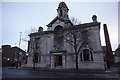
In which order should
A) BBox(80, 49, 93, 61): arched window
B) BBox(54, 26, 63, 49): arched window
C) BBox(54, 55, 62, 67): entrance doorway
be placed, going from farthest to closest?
BBox(54, 26, 63, 49): arched window → BBox(54, 55, 62, 67): entrance doorway → BBox(80, 49, 93, 61): arched window

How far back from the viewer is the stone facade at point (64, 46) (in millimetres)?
30212

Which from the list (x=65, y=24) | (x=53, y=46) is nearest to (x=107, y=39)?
(x=65, y=24)

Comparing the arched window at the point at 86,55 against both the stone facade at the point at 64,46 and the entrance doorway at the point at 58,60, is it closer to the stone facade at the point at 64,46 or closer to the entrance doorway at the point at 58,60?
the stone facade at the point at 64,46

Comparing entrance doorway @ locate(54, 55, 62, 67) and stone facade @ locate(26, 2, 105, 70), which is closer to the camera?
stone facade @ locate(26, 2, 105, 70)

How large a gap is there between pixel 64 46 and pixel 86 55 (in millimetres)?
6411

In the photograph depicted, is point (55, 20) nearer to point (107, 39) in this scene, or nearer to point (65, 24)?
point (65, 24)

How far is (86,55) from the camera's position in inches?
1220

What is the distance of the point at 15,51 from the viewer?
66375mm

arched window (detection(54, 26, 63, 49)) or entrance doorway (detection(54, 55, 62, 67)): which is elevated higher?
arched window (detection(54, 26, 63, 49))

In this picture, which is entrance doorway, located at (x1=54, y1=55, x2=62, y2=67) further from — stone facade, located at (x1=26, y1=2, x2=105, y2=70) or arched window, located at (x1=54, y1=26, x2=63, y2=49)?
arched window, located at (x1=54, y1=26, x2=63, y2=49)

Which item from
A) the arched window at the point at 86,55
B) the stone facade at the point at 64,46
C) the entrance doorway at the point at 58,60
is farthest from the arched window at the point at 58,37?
the arched window at the point at 86,55

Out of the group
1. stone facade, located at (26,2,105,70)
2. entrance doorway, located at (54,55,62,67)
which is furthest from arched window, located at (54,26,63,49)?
entrance doorway, located at (54,55,62,67)

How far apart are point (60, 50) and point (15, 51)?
40251 millimetres

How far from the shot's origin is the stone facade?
99.1 ft
